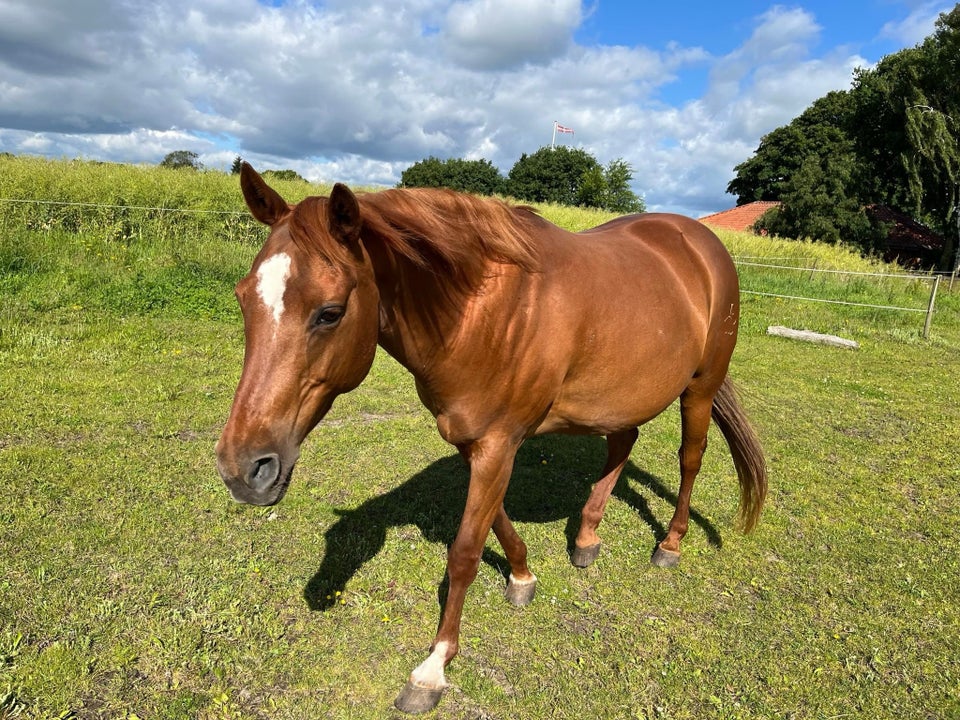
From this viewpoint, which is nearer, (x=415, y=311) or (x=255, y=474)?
(x=255, y=474)

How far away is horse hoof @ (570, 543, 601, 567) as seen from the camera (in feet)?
10.9

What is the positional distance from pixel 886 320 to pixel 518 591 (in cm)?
1251

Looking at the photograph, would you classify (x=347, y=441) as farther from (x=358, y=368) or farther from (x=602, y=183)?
(x=602, y=183)

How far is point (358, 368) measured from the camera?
1806mm

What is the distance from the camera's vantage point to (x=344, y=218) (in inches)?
63.6

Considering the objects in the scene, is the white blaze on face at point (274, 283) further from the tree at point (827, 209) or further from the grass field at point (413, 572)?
the tree at point (827, 209)

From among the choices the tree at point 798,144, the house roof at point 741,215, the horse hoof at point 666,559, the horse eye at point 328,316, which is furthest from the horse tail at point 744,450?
the house roof at point 741,215

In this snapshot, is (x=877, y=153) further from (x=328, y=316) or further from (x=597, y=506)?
(x=328, y=316)

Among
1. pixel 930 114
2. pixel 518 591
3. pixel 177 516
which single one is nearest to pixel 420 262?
pixel 518 591

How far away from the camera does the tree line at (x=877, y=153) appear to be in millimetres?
24859

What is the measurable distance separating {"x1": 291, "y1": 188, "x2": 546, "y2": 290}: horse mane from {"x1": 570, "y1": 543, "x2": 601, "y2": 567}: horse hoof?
6.39 ft

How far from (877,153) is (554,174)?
1031 inches

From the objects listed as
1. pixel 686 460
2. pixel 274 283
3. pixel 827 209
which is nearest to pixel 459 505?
pixel 686 460

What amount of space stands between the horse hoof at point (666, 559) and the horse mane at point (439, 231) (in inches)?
86.9
